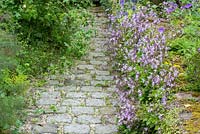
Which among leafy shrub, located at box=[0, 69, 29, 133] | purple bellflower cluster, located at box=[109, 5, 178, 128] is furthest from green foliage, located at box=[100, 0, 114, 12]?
leafy shrub, located at box=[0, 69, 29, 133]

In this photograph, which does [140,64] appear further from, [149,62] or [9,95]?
[9,95]

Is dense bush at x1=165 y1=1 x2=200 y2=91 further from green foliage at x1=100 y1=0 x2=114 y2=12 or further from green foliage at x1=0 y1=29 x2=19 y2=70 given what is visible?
green foliage at x1=100 y1=0 x2=114 y2=12

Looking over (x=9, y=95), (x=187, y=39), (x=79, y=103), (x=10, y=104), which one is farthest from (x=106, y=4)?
(x=10, y=104)

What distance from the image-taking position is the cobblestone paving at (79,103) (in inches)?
176

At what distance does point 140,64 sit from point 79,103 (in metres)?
0.87

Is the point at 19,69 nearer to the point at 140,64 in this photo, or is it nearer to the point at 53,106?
the point at 53,106

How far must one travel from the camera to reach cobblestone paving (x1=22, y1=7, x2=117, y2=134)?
14.7 ft

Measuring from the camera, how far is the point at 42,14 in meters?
6.50

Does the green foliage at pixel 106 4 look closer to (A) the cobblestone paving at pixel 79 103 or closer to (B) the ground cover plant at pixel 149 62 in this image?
(B) the ground cover plant at pixel 149 62

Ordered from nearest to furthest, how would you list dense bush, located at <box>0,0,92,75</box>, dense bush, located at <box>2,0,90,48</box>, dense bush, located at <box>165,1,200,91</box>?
1. dense bush, located at <box>165,1,200,91</box>
2. dense bush, located at <box>0,0,92,75</box>
3. dense bush, located at <box>2,0,90,48</box>

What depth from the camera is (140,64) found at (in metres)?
4.82

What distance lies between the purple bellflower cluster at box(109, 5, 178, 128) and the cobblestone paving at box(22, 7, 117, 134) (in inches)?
8.3

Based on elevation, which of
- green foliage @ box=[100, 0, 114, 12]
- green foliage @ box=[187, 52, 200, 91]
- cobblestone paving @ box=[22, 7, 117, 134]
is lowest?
cobblestone paving @ box=[22, 7, 117, 134]

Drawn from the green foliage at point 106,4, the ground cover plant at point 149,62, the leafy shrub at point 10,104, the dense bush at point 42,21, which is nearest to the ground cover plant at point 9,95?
the leafy shrub at point 10,104
